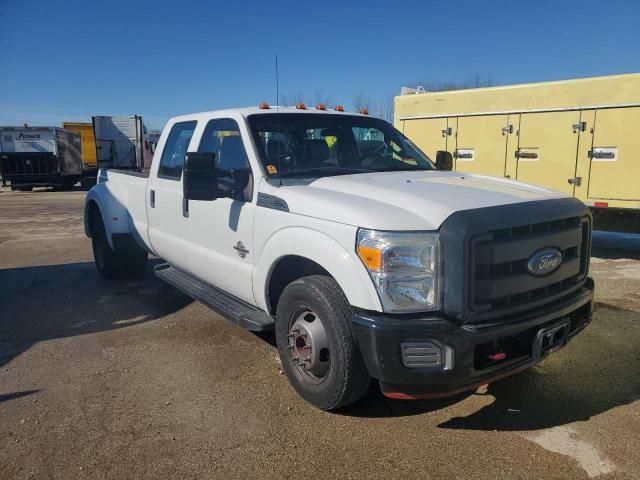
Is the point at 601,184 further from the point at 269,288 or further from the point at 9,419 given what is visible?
the point at 9,419

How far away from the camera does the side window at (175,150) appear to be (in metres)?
4.95

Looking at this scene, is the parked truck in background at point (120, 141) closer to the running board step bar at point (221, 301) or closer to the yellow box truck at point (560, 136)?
the yellow box truck at point (560, 136)

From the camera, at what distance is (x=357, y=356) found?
9.97 ft

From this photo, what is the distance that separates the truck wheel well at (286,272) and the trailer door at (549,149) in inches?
225

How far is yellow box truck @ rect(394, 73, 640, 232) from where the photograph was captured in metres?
7.63

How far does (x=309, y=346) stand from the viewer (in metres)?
3.33

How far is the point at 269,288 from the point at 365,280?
3.63 ft

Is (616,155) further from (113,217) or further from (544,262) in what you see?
(113,217)

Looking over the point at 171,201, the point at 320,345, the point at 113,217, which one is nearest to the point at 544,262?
the point at 320,345

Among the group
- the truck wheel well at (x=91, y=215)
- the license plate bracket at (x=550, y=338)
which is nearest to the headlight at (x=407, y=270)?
the license plate bracket at (x=550, y=338)

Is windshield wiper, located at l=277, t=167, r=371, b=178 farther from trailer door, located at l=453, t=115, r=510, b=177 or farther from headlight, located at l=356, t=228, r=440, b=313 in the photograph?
trailer door, located at l=453, t=115, r=510, b=177

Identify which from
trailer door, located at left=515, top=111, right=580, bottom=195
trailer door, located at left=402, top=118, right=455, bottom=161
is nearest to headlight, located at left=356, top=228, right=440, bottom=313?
trailer door, located at left=515, top=111, right=580, bottom=195

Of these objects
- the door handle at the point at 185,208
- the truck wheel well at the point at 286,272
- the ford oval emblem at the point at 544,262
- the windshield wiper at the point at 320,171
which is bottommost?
the truck wheel well at the point at 286,272

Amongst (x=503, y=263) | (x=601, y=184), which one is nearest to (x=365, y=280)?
(x=503, y=263)
